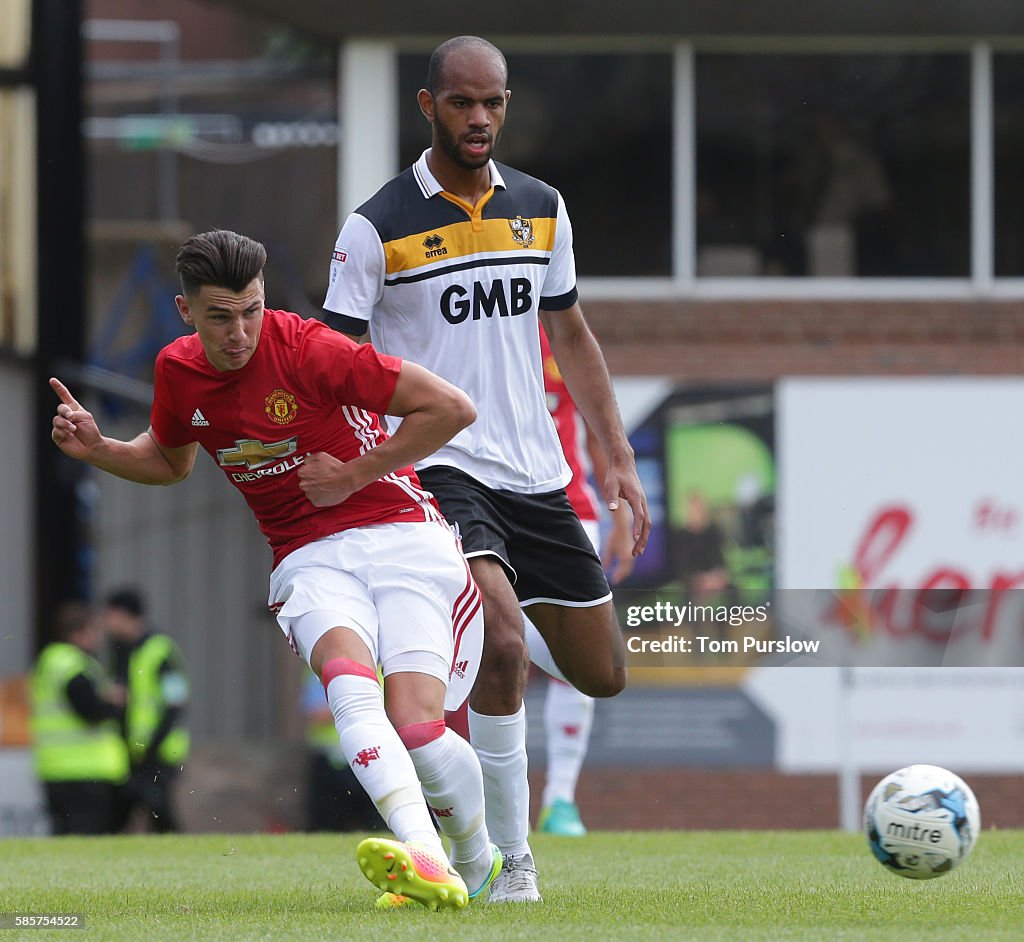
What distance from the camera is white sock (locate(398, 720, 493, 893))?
5008mm

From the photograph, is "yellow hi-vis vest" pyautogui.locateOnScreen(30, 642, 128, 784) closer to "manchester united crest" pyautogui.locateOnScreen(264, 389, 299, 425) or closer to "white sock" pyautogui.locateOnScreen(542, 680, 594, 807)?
"white sock" pyautogui.locateOnScreen(542, 680, 594, 807)

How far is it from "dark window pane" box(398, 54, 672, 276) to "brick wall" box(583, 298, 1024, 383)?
1.67 feet

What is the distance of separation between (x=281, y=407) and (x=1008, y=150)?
10.6 meters

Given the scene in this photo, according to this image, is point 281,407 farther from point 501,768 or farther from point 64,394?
point 501,768

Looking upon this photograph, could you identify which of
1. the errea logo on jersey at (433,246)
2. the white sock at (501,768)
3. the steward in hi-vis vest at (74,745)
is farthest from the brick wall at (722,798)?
the errea logo on jersey at (433,246)

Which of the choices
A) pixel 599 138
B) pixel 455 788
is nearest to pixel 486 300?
pixel 455 788

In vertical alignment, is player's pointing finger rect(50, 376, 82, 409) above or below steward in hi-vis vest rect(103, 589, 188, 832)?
above

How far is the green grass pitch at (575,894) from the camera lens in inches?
182

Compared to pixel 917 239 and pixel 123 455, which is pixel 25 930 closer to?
pixel 123 455

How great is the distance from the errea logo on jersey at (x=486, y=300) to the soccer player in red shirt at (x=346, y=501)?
55cm

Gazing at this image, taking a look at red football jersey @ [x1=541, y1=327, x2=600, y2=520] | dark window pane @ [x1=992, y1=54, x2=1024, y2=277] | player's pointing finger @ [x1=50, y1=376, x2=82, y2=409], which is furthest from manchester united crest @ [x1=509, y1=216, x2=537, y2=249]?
dark window pane @ [x1=992, y1=54, x2=1024, y2=277]

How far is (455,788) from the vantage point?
5074 mm

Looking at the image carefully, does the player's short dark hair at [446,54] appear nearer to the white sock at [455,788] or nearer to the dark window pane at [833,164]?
the white sock at [455,788]

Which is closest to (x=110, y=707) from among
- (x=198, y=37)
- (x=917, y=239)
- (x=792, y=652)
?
(x=792, y=652)
